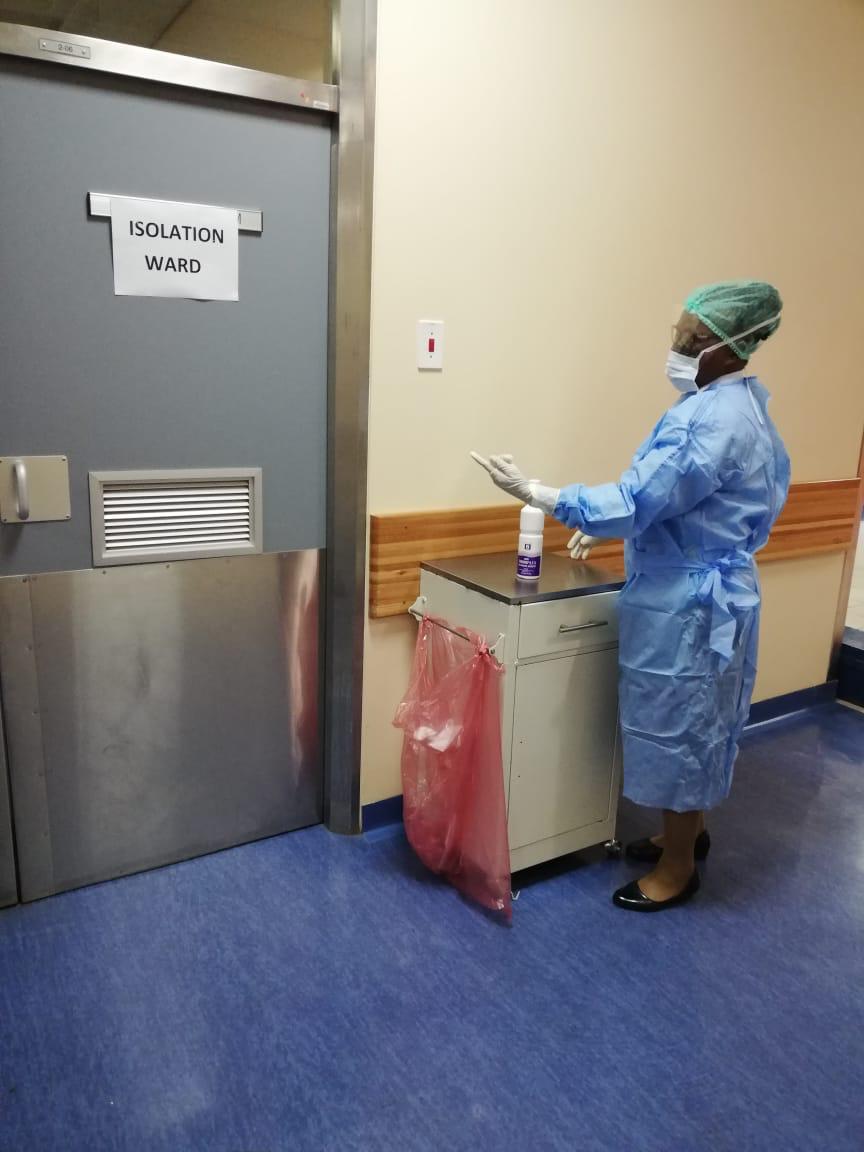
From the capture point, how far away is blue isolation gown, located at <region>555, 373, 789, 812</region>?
1866mm

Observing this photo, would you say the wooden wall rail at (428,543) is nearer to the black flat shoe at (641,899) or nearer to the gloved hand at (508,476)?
the gloved hand at (508,476)

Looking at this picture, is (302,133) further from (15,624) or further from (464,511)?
(15,624)

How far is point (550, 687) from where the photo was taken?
82.0 inches

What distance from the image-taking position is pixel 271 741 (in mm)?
2297

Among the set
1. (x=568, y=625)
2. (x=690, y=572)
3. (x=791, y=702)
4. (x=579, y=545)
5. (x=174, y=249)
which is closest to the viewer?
(x=174, y=249)

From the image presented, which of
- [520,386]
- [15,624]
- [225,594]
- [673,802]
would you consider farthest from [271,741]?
[520,386]

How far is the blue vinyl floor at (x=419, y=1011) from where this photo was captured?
1.50m

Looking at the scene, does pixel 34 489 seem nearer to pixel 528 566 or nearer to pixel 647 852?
pixel 528 566

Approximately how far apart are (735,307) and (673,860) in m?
1.39

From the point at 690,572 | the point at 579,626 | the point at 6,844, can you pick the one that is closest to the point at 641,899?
the point at 579,626

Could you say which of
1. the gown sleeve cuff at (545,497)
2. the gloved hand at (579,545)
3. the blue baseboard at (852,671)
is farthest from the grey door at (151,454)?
the blue baseboard at (852,671)

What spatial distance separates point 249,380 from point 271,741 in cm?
97

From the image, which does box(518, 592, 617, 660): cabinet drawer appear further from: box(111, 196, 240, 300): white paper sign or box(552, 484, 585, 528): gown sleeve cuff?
box(111, 196, 240, 300): white paper sign

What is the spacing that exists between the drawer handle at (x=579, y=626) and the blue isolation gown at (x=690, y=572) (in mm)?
72
